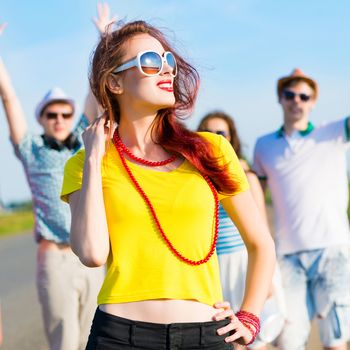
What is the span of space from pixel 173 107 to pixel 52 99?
10.1 ft

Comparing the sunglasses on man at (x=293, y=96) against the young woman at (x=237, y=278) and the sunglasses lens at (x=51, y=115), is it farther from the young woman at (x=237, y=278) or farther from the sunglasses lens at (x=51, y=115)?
the sunglasses lens at (x=51, y=115)

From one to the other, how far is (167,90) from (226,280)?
103 inches

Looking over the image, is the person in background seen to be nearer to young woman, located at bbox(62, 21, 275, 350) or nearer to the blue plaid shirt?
the blue plaid shirt

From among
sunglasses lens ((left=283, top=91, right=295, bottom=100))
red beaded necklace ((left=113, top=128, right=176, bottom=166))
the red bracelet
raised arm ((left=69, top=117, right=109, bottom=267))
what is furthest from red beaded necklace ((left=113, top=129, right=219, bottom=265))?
sunglasses lens ((left=283, top=91, right=295, bottom=100))

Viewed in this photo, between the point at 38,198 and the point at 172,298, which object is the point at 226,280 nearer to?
the point at 38,198

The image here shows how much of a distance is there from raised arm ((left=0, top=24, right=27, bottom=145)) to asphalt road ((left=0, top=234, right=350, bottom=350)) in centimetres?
313

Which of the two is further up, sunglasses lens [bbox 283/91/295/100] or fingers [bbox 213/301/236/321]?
sunglasses lens [bbox 283/91/295/100]

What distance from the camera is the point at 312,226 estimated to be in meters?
6.11

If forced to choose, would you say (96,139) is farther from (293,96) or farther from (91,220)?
(293,96)

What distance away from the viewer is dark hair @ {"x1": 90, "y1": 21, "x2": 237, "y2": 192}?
326 centimetres

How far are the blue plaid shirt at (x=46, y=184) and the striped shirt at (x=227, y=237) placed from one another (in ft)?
3.28

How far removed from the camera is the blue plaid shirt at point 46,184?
580 centimetres

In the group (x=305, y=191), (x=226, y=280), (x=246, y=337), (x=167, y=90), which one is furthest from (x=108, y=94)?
Result: (x=305, y=191)

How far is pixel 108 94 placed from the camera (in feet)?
11.4
